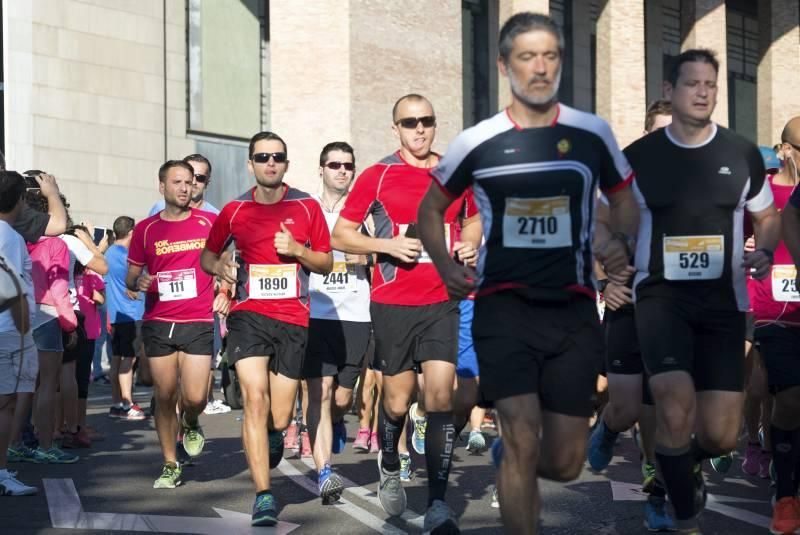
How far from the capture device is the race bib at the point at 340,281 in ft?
36.2

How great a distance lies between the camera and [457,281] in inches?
228

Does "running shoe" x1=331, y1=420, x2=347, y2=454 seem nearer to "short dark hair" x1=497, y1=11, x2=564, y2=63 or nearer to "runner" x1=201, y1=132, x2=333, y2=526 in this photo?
"runner" x1=201, y1=132, x2=333, y2=526

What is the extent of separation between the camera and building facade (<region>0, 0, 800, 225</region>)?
850 inches

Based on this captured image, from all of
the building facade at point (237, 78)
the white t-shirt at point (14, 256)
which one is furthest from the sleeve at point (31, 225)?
the building facade at point (237, 78)

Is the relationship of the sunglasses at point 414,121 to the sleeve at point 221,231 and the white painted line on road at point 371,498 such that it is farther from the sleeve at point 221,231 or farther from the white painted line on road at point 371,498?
the white painted line on road at point 371,498

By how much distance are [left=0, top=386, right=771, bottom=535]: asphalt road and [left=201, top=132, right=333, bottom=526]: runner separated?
20.6 inches

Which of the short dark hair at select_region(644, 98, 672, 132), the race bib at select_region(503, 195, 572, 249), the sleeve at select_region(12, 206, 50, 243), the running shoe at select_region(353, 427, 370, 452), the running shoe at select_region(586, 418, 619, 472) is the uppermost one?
the short dark hair at select_region(644, 98, 672, 132)

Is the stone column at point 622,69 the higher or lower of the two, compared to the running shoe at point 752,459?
higher

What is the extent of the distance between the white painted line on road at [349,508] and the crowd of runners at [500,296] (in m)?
0.14

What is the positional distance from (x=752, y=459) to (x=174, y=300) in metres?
4.12

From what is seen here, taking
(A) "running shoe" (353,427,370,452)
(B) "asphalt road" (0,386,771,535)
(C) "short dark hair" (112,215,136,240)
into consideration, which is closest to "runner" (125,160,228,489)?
(B) "asphalt road" (0,386,771,535)

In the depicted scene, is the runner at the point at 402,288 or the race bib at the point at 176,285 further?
the race bib at the point at 176,285

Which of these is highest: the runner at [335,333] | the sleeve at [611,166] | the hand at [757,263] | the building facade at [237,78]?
the building facade at [237,78]

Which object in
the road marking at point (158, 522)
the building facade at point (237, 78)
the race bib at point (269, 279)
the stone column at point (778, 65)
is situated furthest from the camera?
the stone column at point (778, 65)
